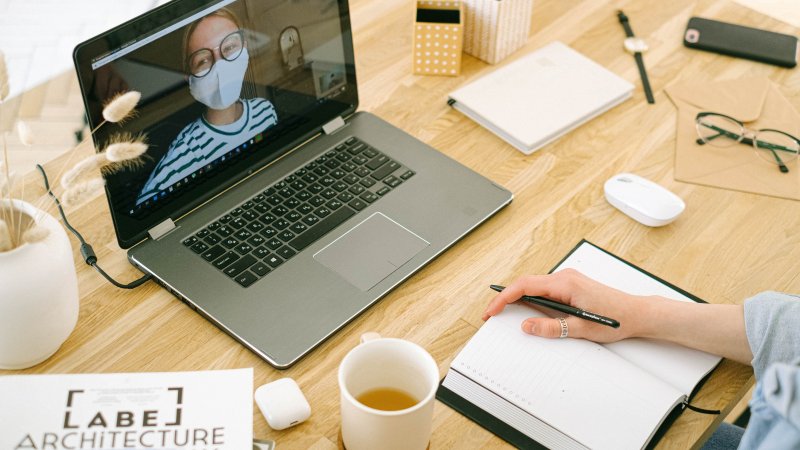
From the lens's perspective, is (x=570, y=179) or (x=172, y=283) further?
(x=570, y=179)

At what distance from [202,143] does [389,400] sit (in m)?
0.47

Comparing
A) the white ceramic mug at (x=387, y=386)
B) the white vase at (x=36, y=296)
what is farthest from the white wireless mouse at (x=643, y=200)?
the white vase at (x=36, y=296)

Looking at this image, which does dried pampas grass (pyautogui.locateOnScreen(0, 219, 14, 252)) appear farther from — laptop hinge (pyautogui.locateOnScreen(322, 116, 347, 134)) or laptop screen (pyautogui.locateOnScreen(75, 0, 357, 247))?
laptop hinge (pyautogui.locateOnScreen(322, 116, 347, 134))

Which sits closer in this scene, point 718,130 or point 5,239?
point 5,239

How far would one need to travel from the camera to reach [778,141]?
1.37m

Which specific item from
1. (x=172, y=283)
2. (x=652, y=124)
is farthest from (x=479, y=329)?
(x=652, y=124)

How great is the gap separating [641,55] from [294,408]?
1.03m

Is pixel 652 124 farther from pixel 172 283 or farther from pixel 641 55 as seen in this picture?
pixel 172 283

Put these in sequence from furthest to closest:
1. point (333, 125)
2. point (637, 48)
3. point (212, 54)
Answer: point (637, 48) → point (333, 125) → point (212, 54)

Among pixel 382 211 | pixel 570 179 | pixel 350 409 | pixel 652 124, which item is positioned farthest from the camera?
pixel 652 124

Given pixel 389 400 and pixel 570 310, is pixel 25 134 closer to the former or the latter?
pixel 389 400

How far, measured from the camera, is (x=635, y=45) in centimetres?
156

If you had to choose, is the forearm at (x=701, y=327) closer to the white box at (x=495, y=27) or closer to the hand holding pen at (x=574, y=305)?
the hand holding pen at (x=574, y=305)

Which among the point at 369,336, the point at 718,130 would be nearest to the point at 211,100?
the point at 369,336
